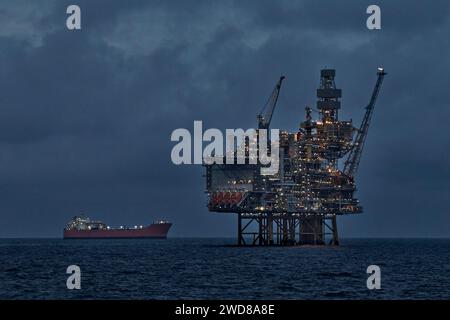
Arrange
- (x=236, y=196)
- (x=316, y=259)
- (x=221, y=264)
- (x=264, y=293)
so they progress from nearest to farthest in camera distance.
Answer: (x=264, y=293) → (x=221, y=264) → (x=316, y=259) → (x=236, y=196)

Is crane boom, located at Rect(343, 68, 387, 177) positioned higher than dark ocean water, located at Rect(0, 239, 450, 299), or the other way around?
crane boom, located at Rect(343, 68, 387, 177)

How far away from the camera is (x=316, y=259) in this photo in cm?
12369

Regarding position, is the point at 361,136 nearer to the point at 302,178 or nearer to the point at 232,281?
the point at 302,178

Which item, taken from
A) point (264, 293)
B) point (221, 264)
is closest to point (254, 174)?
point (221, 264)

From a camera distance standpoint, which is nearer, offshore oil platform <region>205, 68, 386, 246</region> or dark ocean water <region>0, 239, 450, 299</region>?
dark ocean water <region>0, 239, 450, 299</region>

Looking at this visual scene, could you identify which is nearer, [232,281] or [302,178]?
[232,281]

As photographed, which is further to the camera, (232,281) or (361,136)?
(361,136)

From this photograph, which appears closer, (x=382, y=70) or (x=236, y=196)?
(x=236, y=196)

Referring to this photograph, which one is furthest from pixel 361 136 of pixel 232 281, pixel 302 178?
pixel 232 281

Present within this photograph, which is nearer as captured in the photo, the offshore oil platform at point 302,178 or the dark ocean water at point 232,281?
the dark ocean water at point 232,281

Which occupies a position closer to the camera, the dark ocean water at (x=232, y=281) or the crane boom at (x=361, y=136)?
the dark ocean water at (x=232, y=281)

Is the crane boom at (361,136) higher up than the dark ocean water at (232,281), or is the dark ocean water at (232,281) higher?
the crane boom at (361,136)

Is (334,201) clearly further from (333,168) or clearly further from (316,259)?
(316,259)
